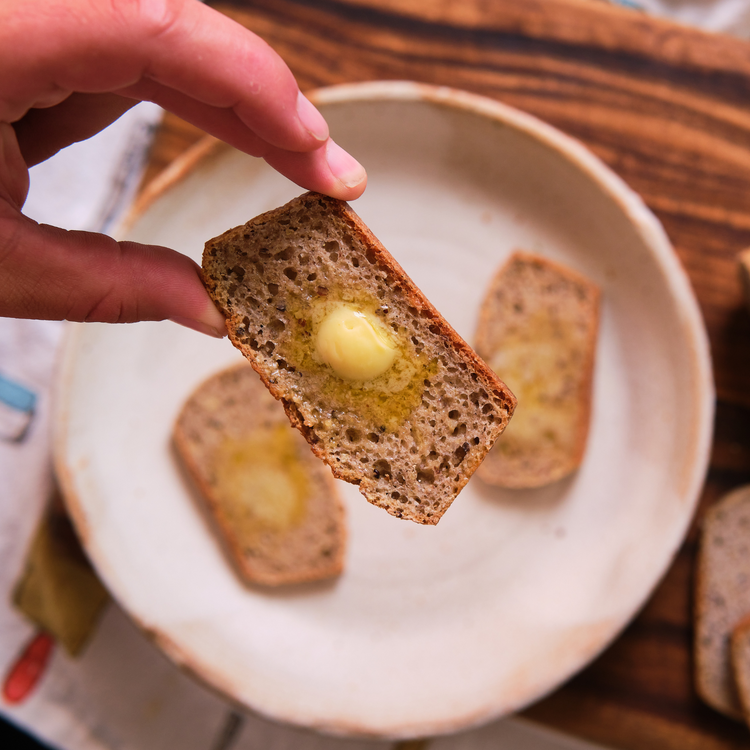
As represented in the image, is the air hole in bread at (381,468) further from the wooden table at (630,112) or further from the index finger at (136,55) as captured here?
the wooden table at (630,112)

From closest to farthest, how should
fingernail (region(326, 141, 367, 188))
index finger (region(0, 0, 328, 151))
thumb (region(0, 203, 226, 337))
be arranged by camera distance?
index finger (region(0, 0, 328, 151)), thumb (region(0, 203, 226, 337)), fingernail (region(326, 141, 367, 188))

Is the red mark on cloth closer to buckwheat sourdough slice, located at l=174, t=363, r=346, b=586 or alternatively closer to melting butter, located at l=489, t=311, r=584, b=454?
buckwheat sourdough slice, located at l=174, t=363, r=346, b=586

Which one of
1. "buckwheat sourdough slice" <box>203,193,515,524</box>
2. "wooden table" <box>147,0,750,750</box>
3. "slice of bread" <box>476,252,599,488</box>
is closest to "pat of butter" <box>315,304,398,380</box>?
"buckwheat sourdough slice" <box>203,193,515,524</box>

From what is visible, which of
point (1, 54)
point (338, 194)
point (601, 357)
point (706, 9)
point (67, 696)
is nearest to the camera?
point (1, 54)

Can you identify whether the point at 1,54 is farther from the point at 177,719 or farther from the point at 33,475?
the point at 177,719

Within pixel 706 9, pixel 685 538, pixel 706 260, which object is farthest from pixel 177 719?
pixel 706 9

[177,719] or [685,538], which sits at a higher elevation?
[685,538]

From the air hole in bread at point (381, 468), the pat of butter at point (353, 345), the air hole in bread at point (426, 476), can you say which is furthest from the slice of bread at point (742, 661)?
the pat of butter at point (353, 345)
